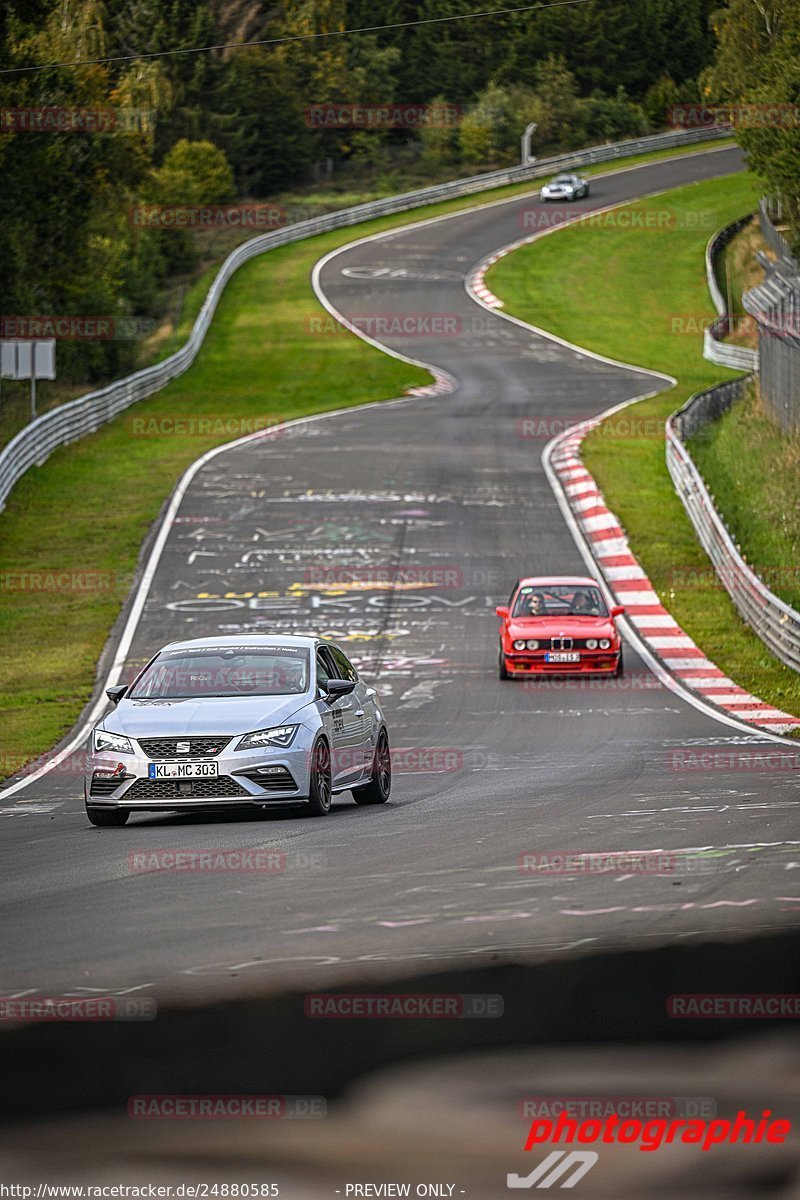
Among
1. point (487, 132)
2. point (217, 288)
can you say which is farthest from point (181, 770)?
point (487, 132)

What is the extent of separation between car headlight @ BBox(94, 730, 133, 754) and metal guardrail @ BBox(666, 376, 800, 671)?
13.1m

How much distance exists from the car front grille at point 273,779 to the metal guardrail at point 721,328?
45225mm

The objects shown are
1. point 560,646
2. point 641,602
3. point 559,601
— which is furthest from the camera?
point 641,602

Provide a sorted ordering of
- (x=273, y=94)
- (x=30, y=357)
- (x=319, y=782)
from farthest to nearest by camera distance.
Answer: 1. (x=273, y=94)
2. (x=30, y=357)
3. (x=319, y=782)

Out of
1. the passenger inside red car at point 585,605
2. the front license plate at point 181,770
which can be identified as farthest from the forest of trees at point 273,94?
the front license plate at point 181,770

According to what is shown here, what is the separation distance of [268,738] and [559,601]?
1356 centimetres

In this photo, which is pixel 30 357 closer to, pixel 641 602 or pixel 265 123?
pixel 641 602

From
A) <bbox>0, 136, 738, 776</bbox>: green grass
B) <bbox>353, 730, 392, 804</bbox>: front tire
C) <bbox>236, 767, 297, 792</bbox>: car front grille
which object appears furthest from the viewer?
<bbox>0, 136, 738, 776</bbox>: green grass

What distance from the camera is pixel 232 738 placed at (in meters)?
13.1

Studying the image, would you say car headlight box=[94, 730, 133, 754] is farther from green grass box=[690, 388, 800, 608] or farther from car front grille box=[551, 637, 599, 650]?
green grass box=[690, 388, 800, 608]

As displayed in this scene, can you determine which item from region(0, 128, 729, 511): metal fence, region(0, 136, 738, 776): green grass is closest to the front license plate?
region(0, 136, 738, 776): green grass

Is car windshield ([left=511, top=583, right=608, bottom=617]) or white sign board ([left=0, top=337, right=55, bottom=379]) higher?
white sign board ([left=0, top=337, right=55, bottom=379])

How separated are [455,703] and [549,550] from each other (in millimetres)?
11858

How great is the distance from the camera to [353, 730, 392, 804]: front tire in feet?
48.4
